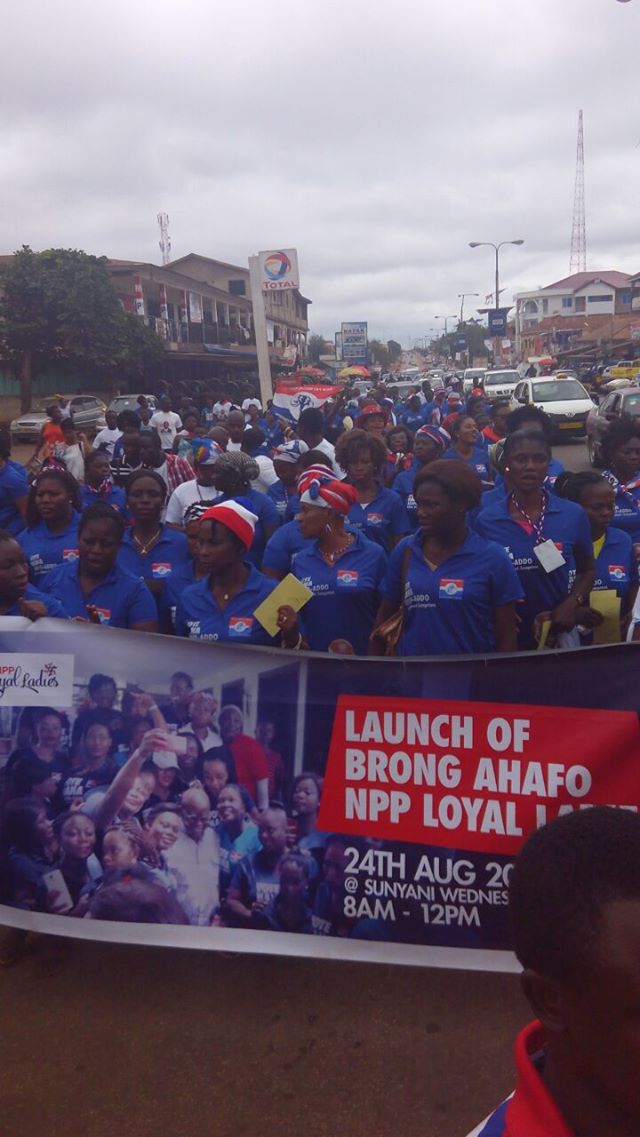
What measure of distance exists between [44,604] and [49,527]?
1.55m

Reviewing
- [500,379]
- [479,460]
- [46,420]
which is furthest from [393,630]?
[500,379]

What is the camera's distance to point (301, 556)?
15.0 ft

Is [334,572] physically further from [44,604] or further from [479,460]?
[479,460]

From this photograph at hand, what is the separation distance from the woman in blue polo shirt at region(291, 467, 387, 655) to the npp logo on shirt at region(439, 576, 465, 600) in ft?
2.25

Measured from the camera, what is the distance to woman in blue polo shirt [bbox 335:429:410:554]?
6320mm

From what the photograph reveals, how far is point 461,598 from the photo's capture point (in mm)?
3785

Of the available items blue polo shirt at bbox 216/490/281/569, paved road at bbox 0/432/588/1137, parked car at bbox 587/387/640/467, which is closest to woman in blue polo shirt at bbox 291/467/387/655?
paved road at bbox 0/432/588/1137

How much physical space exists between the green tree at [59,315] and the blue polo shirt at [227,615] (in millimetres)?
36157

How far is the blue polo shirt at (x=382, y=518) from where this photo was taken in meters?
6.31

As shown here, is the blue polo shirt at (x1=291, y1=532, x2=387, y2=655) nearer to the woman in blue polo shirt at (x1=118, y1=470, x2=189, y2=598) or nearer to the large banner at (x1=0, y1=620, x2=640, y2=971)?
the woman in blue polo shirt at (x1=118, y1=470, x2=189, y2=598)

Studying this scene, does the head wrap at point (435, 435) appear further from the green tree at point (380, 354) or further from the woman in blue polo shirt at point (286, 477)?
the green tree at point (380, 354)

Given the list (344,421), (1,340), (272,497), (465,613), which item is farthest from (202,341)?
(465,613)

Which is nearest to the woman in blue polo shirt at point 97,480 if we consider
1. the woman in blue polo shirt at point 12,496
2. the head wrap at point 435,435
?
the woman in blue polo shirt at point 12,496

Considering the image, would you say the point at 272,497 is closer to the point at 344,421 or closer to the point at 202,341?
the point at 344,421
